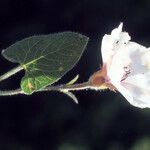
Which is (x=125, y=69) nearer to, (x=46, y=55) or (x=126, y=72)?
(x=126, y=72)

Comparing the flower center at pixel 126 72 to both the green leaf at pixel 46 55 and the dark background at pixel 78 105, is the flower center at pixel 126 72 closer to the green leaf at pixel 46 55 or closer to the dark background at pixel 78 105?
the green leaf at pixel 46 55

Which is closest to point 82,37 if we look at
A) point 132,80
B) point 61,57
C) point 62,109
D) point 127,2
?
point 61,57

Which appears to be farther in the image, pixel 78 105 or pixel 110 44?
pixel 78 105

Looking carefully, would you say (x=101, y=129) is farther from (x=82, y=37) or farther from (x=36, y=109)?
(x=82, y=37)

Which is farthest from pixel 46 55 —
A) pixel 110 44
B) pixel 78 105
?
pixel 78 105

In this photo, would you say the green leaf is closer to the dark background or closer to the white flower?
the white flower

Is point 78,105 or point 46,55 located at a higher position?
point 78,105
